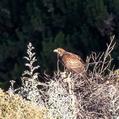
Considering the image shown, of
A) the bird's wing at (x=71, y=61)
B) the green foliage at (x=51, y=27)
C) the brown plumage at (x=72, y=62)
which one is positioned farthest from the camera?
the green foliage at (x=51, y=27)

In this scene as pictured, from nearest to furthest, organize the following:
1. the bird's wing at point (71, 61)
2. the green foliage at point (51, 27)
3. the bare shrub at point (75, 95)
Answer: the bare shrub at point (75, 95)
the bird's wing at point (71, 61)
the green foliage at point (51, 27)

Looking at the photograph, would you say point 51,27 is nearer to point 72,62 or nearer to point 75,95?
point 72,62

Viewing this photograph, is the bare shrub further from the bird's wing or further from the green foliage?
the green foliage

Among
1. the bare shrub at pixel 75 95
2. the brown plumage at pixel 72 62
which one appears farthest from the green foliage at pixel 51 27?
the bare shrub at pixel 75 95

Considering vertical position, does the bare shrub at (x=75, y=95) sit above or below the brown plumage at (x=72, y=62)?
below

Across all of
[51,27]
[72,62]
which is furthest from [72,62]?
[51,27]

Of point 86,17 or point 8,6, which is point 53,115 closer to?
point 86,17

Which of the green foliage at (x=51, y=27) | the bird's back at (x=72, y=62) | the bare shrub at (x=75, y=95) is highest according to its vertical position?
the green foliage at (x=51, y=27)

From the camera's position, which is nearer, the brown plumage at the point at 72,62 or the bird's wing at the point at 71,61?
the brown plumage at the point at 72,62

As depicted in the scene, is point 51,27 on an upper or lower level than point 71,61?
upper

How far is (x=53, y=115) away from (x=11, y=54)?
553 cm

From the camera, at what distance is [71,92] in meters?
5.11

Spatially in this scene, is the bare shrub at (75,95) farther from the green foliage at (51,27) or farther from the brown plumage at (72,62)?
the green foliage at (51,27)

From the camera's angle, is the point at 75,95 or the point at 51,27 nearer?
the point at 75,95
